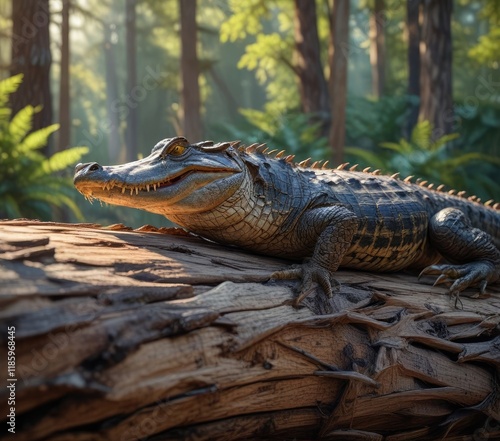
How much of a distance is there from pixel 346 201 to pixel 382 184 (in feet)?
1.70

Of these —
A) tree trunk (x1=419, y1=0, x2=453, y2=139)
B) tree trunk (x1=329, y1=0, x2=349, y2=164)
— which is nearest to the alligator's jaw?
tree trunk (x1=329, y1=0, x2=349, y2=164)

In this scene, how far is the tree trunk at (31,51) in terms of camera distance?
8.16m

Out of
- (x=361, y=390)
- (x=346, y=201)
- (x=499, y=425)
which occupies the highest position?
(x=346, y=201)

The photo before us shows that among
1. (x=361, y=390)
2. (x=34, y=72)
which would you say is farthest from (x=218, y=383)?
(x=34, y=72)

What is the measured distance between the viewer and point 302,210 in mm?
3416

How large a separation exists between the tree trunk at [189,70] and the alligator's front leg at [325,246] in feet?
27.3

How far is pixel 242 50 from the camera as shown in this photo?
32.2 meters

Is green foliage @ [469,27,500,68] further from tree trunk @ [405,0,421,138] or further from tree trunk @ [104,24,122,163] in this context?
tree trunk @ [104,24,122,163]

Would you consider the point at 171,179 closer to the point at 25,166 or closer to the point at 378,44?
the point at 25,166

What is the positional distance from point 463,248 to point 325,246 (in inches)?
55.4

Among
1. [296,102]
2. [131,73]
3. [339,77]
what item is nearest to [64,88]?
[339,77]

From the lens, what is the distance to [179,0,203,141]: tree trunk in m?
11.4

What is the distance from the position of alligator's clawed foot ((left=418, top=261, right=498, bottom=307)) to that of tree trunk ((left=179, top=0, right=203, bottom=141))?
8212 millimetres

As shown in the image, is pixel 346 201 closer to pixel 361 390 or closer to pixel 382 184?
pixel 382 184
